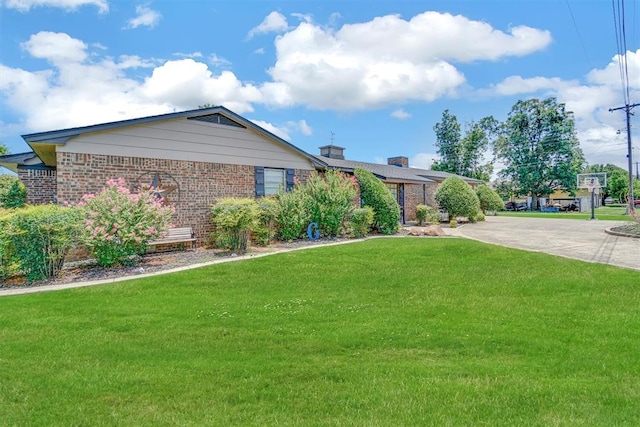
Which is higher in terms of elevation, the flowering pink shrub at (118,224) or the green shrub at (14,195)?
the green shrub at (14,195)

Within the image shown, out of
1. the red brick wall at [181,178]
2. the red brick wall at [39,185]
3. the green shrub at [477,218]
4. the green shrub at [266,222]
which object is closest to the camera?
the red brick wall at [181,178]

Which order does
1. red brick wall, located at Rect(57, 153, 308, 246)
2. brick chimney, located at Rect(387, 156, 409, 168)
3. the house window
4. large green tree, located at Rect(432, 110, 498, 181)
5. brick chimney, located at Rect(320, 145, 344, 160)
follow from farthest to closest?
1. large green tree, located at Rect(432, 110, 498, 181)
2. brick chimney, located at Rect(387, 156, 409, 168)
3. brick chimney, located at Rect(320, 145, 344, 160)
4. the house window
5. red brick wall, located at Rect(57, 153, 308, 246)

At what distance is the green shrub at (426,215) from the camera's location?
20.2 meters

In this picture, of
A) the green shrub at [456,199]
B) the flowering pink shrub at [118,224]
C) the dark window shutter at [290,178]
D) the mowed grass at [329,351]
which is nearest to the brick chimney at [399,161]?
the green shrub at [456,199]

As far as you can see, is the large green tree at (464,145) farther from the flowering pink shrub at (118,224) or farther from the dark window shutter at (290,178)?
the flowering pink shrub at (118,224)

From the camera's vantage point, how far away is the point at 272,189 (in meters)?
13.8

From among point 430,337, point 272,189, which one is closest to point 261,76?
point 272,189

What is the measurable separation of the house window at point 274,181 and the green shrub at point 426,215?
30.4 ft

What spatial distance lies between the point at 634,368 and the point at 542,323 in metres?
1.30

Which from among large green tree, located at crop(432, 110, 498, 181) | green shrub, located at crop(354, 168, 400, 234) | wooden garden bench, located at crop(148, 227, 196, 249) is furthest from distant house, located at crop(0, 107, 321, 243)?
large green tree, located at crop(432, 110, 498, 181)

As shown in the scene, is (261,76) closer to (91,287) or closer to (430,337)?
(91,287)

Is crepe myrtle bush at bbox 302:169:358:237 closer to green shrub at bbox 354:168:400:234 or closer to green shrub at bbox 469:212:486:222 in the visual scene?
green shrub at bbox 354:168:400:234

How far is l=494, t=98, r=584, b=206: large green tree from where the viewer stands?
1809 inches

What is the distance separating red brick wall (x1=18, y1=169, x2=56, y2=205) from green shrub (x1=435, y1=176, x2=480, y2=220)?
759 inches
